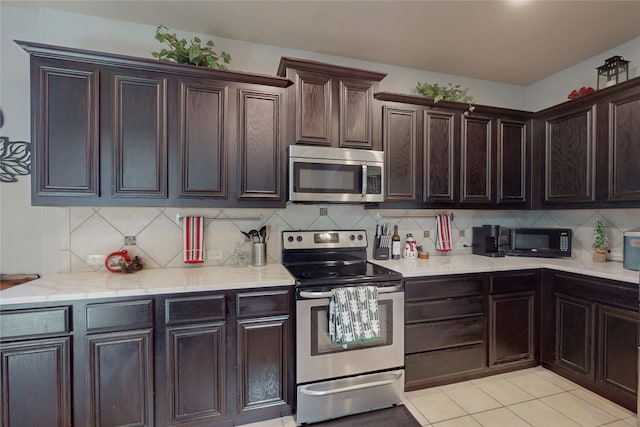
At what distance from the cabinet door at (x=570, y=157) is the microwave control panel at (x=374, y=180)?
1.77 meters

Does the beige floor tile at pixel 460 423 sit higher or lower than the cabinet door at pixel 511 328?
lower

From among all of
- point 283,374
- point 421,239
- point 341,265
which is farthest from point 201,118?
point 421,239

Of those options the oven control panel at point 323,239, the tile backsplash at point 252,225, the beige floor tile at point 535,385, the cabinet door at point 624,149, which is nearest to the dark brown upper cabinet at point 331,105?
the tile backsplash at point 252,225

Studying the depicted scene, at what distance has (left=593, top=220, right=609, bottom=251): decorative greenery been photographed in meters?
2.50

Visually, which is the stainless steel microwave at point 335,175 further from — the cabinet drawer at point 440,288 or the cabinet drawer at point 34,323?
the cabinet drawer at point 34,323

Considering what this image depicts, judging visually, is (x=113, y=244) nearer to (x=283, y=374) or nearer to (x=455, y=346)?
(x=283, y=374)

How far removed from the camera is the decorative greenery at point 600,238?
250cm

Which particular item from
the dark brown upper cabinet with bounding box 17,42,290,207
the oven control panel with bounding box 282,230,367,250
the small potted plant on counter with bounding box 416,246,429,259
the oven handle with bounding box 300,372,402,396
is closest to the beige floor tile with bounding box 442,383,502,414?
the oven handle with bounding box 300,372,402,396

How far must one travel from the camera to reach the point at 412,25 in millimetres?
2262

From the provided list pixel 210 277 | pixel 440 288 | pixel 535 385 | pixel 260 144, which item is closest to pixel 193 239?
pixel 210 277

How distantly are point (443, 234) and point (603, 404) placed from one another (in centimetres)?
163

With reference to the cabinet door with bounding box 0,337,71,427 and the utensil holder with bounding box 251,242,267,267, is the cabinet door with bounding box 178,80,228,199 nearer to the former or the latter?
the utensil holder with bounding box 251,242,267,267

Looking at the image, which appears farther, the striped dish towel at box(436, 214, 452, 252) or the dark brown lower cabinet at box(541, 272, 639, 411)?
the striped dish towel at box(436, 214, 452, 252)

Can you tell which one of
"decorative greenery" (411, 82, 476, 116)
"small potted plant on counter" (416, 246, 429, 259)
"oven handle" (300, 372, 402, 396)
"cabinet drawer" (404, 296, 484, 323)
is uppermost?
"decorative greenery" (411, 82, 476, 116)
